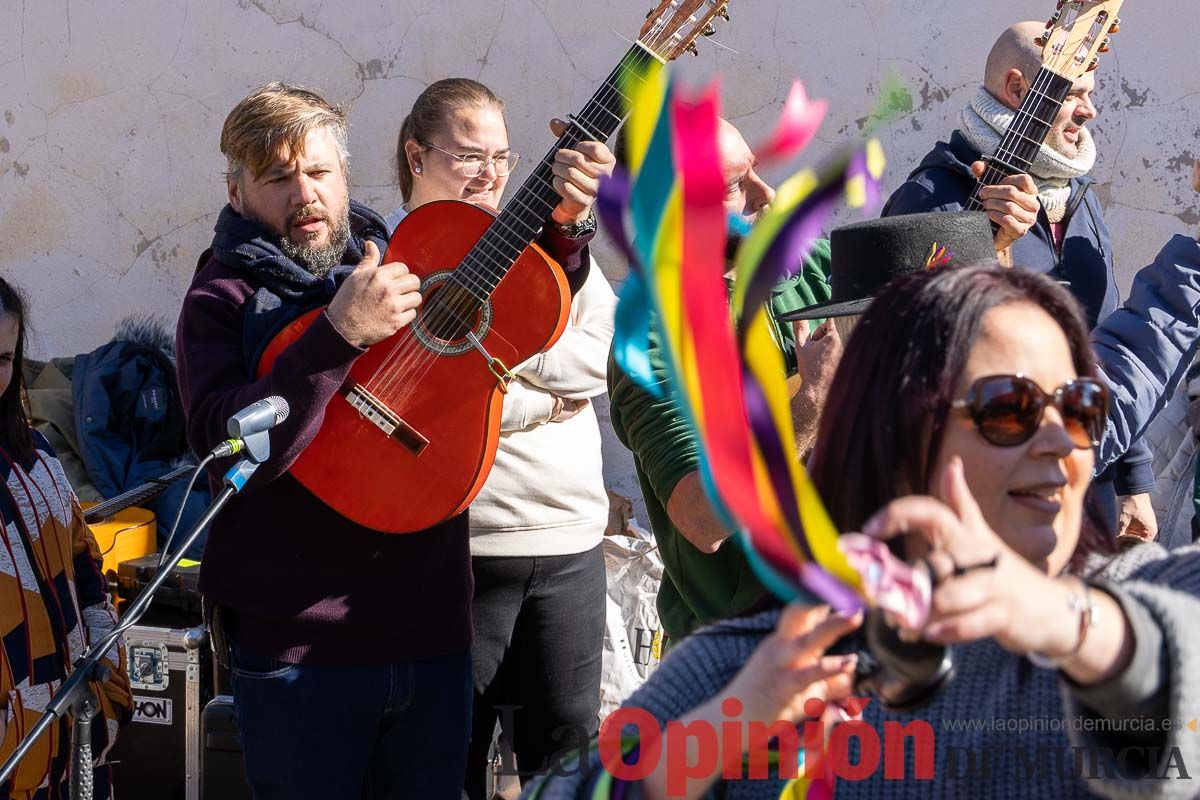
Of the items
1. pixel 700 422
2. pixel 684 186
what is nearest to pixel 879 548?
pixel 700 422

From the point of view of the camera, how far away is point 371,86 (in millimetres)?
4703

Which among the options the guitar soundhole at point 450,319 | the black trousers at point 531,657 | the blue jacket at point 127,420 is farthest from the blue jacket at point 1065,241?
the blue jacket at point 127,420

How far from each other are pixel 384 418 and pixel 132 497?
6.34 feet

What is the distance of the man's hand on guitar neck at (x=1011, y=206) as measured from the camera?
259 centimetres

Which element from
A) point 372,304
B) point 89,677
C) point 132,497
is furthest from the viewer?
point 132,497

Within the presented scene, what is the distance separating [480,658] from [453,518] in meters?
0.54

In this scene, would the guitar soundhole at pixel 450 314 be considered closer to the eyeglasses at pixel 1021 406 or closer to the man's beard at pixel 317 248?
the man's beard at pixel 317 248

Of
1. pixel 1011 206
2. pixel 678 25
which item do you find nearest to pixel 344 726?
pixel 678 25

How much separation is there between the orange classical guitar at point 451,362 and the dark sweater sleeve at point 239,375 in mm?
84

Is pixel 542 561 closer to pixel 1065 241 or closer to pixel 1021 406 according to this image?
pixel 1065 241

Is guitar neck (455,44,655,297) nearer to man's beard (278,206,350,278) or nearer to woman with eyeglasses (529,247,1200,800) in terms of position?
man's beard (278,206,350,278)

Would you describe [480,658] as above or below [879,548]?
below

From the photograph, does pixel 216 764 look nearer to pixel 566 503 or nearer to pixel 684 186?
pixel 566 503

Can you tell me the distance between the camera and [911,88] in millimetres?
4176
